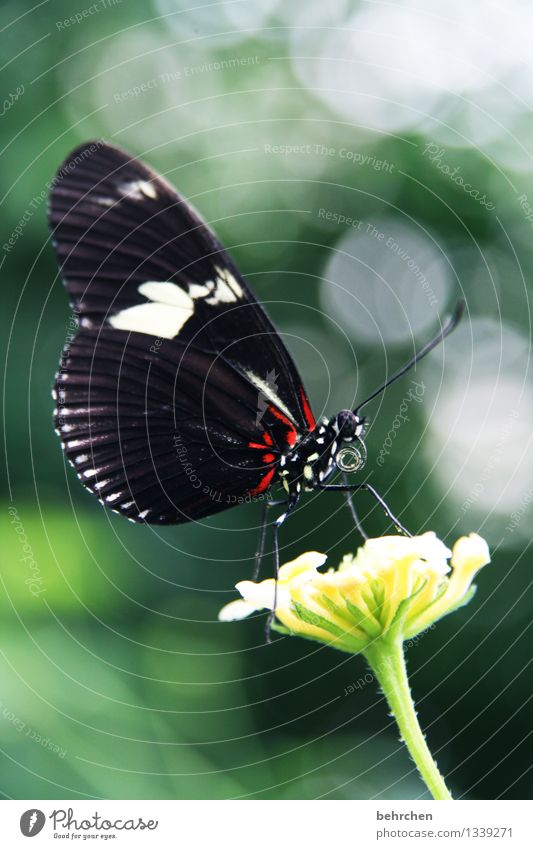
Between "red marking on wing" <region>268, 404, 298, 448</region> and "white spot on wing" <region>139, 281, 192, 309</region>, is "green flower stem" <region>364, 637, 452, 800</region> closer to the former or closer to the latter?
"red marking on wing" <region>268, 404, 298, 448</region>

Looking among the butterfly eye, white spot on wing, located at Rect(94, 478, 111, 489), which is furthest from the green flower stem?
white spot on wing, located at Rect(94, 478, 111, 489)

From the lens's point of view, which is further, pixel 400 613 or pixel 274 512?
pixel 274 512

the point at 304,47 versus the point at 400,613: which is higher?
the point at 304,47

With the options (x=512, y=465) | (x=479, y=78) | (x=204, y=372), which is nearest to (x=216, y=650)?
(x=512, y=465)

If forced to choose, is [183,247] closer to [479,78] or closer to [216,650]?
[479,78]

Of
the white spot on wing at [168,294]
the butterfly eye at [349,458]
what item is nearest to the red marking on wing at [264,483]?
the butterfly eye at [349,458]

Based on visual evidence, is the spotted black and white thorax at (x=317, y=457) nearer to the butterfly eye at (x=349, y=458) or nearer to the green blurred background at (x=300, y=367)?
the butterfly eye at (x=349, y=458)
